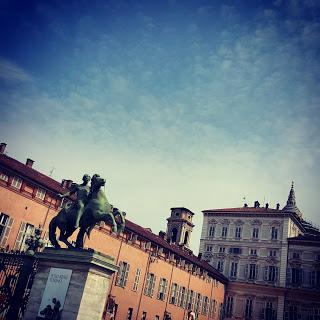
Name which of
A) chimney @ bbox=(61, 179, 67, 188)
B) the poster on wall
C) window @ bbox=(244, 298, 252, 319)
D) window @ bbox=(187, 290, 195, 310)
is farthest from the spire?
the poster on wall

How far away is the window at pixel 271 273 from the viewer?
167 ft

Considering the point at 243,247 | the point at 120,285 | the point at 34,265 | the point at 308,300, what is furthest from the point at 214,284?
the point at 34,265

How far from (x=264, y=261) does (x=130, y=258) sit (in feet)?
85.4

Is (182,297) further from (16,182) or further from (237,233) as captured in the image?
(16,182)

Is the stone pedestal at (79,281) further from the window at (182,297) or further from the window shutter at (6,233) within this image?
the window at (182,297)

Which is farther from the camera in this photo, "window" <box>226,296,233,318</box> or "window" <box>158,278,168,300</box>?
"window" <box>226,296,233,318</box>

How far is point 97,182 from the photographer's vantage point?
9.38 m

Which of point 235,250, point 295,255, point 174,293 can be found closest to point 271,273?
point 295,255

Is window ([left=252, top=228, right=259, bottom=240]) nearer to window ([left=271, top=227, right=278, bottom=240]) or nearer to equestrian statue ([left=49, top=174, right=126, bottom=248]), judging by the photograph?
window ([left=271, top=227, right=278, bottom=240])

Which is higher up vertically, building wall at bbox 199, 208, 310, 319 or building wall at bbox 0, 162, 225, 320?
building wall at bbox 199, 208, 310, 319

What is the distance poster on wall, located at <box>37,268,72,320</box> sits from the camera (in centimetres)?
810

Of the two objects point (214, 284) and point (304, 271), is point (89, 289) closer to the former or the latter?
point (214, 284)

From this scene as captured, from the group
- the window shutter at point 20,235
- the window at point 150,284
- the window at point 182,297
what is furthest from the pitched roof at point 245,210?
the window shutter at point 20,235

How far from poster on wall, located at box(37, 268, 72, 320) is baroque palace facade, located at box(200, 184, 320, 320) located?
1811 inches
